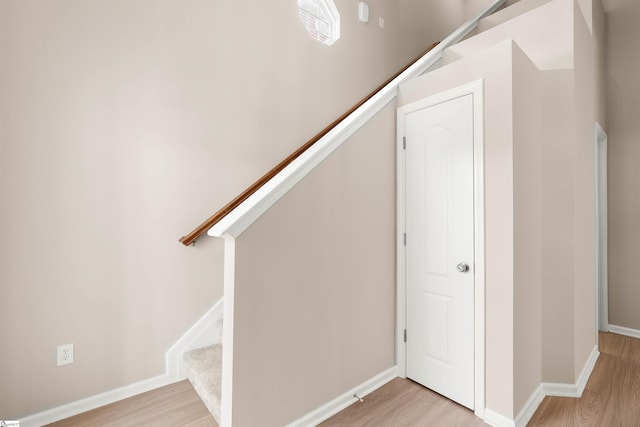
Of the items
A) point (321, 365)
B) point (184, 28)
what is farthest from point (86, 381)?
point (184, 28)

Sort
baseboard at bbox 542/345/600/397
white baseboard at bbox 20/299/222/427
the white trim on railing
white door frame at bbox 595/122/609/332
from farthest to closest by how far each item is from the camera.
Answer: white door frame at bbox 595/122/609/332 < baseboard at bbox 542/345/600/397 < white baseboard at bbox 20/299/222/427 < the white trim on railing

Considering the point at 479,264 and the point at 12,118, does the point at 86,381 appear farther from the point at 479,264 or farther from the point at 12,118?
the point at 479,264

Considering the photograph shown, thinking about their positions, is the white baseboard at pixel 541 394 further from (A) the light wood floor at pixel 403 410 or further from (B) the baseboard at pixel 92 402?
(B) the baseboard at pixel 92 402

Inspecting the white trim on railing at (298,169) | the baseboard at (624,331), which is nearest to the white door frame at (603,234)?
the baseboard at (624,331)

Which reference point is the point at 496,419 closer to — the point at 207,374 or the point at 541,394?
the point at 541,394

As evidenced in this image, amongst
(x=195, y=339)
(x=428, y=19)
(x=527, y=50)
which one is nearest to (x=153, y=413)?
(x=195, y=339)

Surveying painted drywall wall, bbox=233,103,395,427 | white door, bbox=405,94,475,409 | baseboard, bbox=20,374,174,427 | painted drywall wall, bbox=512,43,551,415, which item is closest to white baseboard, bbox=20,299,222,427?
baseboard, bbox=20,374,174,427

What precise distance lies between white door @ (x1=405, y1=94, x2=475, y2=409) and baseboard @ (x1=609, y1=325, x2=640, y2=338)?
2.48 m

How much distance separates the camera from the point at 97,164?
207 cm

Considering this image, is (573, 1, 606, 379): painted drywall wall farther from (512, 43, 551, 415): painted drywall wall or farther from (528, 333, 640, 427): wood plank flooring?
(512, 43, 551, 415): painted drywall wall

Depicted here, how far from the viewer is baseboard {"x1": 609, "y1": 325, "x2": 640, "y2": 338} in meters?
3.19

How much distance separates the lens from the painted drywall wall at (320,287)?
1574mm

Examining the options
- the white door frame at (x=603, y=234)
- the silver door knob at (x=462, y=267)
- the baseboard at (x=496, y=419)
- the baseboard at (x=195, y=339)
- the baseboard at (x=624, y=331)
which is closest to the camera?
the baseboard at (x=496, y=419)

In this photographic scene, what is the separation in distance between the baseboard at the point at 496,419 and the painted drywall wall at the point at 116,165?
6.64 ft
